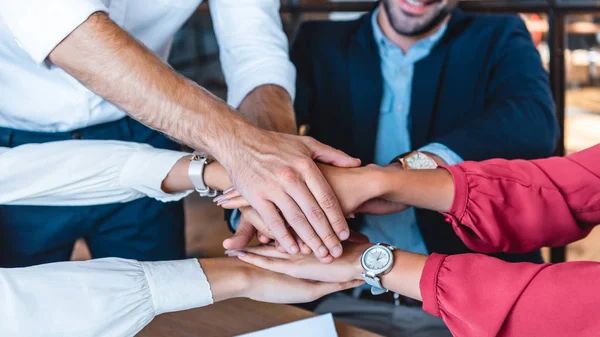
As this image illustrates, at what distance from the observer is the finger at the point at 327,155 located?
115cm

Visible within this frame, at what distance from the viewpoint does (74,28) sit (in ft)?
3.13

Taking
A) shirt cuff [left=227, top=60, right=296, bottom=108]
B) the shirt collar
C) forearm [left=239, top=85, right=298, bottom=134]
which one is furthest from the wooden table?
the shirt collar

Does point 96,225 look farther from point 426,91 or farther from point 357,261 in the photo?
point 426,91

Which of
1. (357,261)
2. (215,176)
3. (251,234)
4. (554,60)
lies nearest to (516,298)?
(357,261)

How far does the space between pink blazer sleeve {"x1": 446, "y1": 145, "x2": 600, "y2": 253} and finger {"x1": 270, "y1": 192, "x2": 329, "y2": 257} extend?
25 centimetres

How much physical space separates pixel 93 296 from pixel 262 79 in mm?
649

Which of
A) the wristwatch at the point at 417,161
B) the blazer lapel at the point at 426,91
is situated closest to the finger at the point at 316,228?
the wristwatch at the point at 417,161

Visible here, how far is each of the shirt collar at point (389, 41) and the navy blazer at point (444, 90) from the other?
2 cm

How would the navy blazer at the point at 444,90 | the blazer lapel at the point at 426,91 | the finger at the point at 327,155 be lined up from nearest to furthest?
the finger at the point at 327,155, the navy blazer at the point at 444,90, the blazer lapel at the point at 426,91

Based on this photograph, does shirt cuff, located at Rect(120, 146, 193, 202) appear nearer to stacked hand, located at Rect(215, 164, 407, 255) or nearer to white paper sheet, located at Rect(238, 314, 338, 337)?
stacked hand, located at Rect(215, 164, 407, 255)

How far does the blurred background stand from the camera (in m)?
2.04

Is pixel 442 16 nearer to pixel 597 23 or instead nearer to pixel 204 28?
pixel 597 23

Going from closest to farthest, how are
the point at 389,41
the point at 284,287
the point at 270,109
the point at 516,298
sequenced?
the point at 516,298 → the point at 284,287 → the point at 270,109 → the point at 389,41

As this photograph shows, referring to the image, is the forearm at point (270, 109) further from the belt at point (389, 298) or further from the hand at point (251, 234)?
the belt at point (389, 298)
